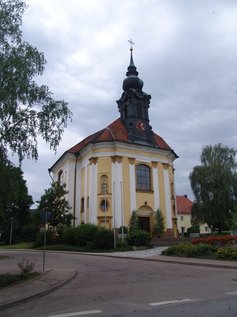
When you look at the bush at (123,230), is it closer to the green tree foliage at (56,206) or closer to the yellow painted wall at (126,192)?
the yellow painted wall at (126,192)

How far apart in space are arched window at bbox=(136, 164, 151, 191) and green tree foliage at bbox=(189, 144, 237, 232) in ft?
21.6

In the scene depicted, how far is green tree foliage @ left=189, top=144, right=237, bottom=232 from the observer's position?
147 feet

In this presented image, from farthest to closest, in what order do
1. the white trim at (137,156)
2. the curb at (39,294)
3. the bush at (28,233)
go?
the bush at (28,233), the white trim at (137,156), the curb at (39,294)

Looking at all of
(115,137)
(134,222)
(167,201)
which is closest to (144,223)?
(134,222)

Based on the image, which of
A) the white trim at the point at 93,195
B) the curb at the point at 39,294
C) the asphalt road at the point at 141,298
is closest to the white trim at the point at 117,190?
the white trim at the point at 93,195

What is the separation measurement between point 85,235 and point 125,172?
10.5 meters

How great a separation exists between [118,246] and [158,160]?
633 inches

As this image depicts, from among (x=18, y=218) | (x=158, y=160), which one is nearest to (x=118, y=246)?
(x=158, y=160)

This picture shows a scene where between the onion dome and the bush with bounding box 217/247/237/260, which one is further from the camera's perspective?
the onion dome

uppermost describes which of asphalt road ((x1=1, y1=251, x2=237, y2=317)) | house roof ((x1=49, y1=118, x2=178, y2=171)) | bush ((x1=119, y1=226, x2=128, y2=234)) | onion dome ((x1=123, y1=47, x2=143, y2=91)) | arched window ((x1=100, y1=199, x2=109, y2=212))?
onion dome ((x1=123, y1=47, x2=143, y2=91))

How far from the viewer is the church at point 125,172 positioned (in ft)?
136

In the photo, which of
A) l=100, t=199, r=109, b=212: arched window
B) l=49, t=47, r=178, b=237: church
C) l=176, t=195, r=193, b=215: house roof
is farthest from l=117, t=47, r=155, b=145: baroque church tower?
l=176, t=195, r=193, b=215: house roof

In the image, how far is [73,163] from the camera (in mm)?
48375

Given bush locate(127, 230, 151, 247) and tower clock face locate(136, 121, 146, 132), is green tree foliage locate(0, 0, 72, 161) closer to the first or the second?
bush locate(127, 230, 151, 247)
